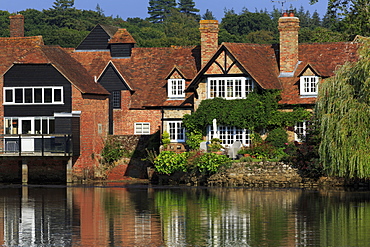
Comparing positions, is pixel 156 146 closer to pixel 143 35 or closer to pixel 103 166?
pixel 103 166

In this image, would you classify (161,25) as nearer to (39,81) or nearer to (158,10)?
(158,10)

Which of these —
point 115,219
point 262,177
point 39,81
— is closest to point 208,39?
point 39,81

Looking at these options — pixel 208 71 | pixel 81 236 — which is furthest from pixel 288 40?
pixel 81 236

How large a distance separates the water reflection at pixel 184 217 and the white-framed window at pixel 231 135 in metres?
5.80

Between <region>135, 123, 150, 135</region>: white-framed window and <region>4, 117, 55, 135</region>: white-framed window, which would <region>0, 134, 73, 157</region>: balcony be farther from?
<region>135, 123, 150, 135</region>: white-framed window

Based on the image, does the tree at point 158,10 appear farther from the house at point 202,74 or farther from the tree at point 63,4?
the house at point 202,74

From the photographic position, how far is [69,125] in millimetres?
57219

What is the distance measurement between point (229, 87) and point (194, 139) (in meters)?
3.91

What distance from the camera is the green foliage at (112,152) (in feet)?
195

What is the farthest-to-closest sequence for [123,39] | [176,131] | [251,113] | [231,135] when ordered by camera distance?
[123,39], [176,131], [231,135], [251,113]

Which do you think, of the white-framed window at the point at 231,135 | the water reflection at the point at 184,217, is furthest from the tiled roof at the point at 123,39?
the water reflection at the point at 184,217

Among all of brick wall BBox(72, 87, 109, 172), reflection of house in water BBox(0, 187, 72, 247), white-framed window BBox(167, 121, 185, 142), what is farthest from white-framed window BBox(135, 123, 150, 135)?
reflection of house in water BBox(0, 187, 72, 247)

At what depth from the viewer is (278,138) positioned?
176ft

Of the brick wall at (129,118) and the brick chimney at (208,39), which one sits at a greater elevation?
the brick chimney at (208,39)
